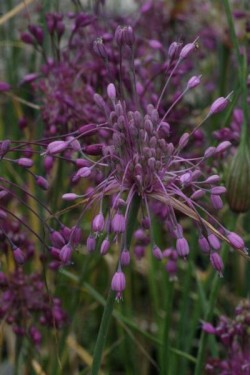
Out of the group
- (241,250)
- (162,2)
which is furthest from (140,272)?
(241,250)

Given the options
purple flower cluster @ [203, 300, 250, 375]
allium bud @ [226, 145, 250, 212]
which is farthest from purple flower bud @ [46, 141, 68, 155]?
purple flower cluster @ [203, 300, 250, 375]

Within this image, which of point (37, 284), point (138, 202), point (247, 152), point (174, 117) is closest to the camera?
point (138, 202)

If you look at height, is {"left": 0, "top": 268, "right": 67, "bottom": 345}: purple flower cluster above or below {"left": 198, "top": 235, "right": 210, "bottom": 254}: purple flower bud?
below

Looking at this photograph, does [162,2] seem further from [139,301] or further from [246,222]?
[139,301]

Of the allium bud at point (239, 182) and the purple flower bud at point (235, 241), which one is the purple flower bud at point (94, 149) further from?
the allium bud at point (239, 182)

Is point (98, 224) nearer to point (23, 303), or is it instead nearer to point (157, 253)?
point (157, 253)

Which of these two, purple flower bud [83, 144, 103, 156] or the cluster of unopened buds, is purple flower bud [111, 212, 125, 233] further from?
purple flower bud [83, 144, 103, 156]
